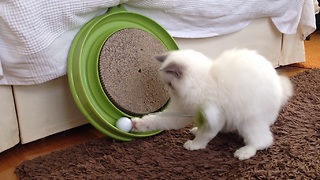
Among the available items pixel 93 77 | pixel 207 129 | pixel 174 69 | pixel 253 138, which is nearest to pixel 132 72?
pixel 93 77

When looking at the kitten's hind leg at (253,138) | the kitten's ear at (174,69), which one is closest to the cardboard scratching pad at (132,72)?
the kitten's ear at (174,69)

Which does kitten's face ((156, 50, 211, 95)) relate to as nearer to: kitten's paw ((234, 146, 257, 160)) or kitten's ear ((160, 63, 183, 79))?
kitten's ear ((160, 63, 183, 79))

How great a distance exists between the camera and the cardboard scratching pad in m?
1.27

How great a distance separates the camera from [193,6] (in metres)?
1.55

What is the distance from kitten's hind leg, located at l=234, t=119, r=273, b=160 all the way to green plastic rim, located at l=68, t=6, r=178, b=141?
0.32 m

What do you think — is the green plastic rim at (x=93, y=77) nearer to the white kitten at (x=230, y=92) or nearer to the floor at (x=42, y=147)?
the floor at (x=42, y=147)

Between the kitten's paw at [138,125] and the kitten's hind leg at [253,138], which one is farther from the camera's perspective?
the kitten's paw at [138,125]

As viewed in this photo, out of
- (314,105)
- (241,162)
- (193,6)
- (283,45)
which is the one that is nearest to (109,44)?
(193,6)

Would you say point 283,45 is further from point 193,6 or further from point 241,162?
point 241,162

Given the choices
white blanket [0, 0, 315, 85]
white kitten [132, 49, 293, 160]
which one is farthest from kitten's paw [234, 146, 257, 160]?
white blanket [0, 0, 315, 85]

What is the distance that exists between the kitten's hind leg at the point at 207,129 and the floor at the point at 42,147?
0.36m

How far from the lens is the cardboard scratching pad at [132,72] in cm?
127

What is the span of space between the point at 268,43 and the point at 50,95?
4.23 ft

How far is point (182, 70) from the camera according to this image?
3.67 feet
